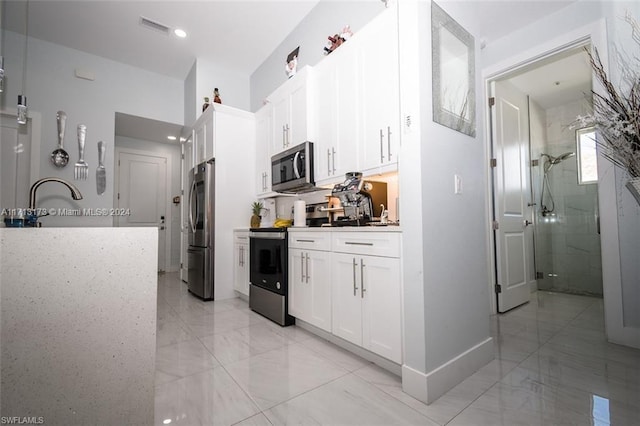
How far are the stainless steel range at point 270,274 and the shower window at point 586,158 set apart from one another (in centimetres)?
440

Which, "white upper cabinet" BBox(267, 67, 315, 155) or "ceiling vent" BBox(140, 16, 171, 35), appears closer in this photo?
"white upper cabinet" BBox(267, 67, 315, 155)

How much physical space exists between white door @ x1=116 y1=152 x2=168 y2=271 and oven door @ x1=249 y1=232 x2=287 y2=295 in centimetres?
361

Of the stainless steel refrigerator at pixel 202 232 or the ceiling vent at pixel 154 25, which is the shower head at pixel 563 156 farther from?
the ceiling vent at pixel 154 25

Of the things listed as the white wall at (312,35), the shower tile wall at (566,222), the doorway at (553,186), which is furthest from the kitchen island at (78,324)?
the shower tile wall at (566,222)

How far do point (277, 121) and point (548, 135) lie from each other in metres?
4.25

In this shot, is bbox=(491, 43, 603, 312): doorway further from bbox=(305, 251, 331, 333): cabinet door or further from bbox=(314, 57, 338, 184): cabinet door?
bbox=(305, 251, 331, 333): cabinet door

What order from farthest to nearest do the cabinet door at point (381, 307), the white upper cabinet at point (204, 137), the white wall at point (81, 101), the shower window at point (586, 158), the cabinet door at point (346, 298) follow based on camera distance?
the shower window at point (586, 158) < the white wall at point (81, 101) < the white upper cabinet at point (204, 137) < the cabinet door at point (346, 298) < the cabinet door at point (381, 307)

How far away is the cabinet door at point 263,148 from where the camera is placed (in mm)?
3586

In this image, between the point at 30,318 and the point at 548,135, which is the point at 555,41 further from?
the point at 30,318

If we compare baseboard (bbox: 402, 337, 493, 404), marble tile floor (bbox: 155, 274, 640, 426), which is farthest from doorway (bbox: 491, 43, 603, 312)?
baseboard (bbox: 402, 337, 493, 404)

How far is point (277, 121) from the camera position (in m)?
3.37

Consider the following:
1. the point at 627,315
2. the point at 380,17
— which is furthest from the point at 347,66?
the point at 627,315

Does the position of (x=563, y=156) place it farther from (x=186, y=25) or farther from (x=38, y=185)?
(x=38, y=185)

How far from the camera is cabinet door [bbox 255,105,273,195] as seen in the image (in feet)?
11.8
